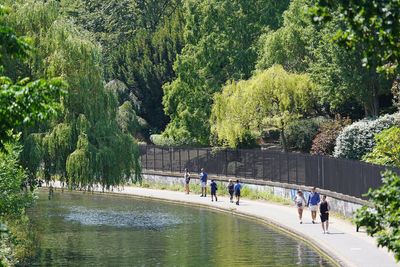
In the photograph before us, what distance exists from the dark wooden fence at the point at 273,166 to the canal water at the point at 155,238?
14.4 ft

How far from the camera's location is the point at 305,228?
4253cm

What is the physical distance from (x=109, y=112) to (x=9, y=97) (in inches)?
917


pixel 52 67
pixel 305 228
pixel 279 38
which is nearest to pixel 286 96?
pixel 279 38

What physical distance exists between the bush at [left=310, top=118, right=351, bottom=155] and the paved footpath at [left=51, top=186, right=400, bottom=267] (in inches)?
190

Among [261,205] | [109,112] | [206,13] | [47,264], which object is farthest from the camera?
[206,13]

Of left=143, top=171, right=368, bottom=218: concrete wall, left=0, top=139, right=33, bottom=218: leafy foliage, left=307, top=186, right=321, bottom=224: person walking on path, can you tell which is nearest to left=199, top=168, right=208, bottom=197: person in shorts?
left=143, top=171, right=368, bottom=218: concrete wall

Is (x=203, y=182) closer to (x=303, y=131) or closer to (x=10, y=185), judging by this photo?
(x=303, y=131)

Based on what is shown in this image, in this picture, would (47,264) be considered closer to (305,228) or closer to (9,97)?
(305,228)

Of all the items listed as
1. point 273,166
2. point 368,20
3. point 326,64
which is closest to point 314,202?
point 273,166

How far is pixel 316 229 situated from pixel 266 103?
1798cm

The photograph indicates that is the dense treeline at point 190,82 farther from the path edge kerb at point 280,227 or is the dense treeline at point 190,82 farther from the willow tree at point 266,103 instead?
the path edge kerb at point 280,227

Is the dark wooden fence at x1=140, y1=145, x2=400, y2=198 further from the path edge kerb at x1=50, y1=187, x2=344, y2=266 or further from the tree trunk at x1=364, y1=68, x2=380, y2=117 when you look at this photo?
the tree trunk at x1=364, y1=68, x2=380, y2=117

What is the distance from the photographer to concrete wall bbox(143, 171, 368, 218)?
1793 inches

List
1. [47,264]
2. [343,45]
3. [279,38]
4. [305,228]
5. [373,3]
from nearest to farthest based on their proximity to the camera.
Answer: [373,3] < [343,45] < [47,264] < [305,228] < [279,38]
